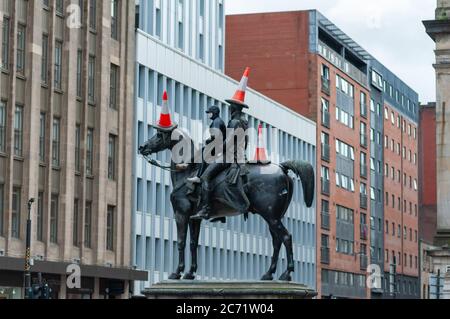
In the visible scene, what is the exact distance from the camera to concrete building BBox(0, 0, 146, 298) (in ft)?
207

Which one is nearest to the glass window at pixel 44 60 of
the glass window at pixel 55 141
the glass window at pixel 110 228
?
the glass window at pixel 55 141

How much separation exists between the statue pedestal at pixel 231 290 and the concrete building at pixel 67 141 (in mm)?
32857

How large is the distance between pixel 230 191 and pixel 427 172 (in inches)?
5446

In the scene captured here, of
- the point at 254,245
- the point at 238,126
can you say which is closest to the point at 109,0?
the point at 254,245

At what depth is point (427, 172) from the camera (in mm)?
165750

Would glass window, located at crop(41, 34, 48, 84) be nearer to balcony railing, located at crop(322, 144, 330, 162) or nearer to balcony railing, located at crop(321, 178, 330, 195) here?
balcony railing, located at crop(322, 144, 330, 162)

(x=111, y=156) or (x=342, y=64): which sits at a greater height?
(x=342, y=64)

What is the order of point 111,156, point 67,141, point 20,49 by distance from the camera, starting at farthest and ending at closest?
point 111,156 → point 67,141 → point 20,49

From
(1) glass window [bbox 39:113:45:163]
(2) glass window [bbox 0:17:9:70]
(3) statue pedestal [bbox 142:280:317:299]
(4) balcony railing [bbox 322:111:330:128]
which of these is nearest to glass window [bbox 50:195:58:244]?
(1) glass window [bbox 39:113:45:163]

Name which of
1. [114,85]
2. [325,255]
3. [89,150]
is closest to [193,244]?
[89,150]

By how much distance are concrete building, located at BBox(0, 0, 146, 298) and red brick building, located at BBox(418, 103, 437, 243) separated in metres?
91.5

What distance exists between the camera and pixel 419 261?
153125 millimetres

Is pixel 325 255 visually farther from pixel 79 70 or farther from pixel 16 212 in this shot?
pixel 16 212

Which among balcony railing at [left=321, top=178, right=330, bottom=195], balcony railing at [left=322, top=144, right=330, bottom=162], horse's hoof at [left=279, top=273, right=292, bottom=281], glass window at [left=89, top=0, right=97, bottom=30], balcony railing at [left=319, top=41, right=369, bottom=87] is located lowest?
horse's hoof at [left=279, top=273, right=292, bottom=281]
